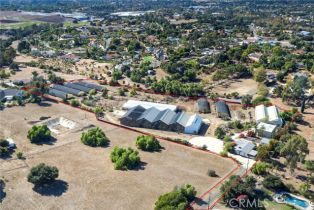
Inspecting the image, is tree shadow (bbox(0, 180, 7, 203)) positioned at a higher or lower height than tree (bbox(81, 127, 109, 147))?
lower

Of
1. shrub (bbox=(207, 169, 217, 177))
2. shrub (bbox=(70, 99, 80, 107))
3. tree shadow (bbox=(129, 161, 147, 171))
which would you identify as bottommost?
tree shadow (bbox=(129, 161, 147, 171))

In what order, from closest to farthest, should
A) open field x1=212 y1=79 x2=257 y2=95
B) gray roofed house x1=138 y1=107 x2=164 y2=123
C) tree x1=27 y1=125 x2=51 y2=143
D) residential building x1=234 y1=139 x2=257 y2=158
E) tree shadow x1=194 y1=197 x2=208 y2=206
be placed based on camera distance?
tree shadow x1=194 y1=197 x2=208 y2=206, residential building x1=234 y1=139 x2=257 y2=158, tree x1=27 y1=125 x2=51 y2=143, gray roofed house x1=138 y1=107 x2=164 y2=123, open field x1=212 y1=79 x2=257 y2=95

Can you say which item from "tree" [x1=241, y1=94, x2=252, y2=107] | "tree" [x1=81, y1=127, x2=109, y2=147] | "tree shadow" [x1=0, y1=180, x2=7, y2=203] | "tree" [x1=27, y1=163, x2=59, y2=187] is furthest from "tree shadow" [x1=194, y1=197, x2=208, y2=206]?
"tree" [x1=241, y1=94, x2=252, y2=107]

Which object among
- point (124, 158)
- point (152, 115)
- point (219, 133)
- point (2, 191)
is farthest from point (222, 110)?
point (2, 191)

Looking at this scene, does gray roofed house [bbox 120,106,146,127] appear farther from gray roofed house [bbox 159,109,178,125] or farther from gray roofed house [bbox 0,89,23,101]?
gray roofed house [bbox 0,89,23,101]

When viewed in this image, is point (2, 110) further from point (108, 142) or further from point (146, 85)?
point (146, 85)

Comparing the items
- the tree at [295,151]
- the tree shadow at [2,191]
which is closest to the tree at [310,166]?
the tree at [295,151]

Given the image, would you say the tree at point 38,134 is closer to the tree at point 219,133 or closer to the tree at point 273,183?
the tree at point 219,133

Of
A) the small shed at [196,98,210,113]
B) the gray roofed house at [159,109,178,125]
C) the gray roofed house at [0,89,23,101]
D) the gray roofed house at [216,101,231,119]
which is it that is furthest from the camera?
the gray roofed house at [0,89,23,101]

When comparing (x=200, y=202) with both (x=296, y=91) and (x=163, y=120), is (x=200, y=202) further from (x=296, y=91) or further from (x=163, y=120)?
(x=296, y=91)
